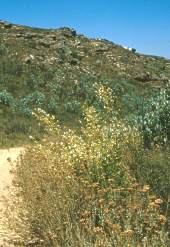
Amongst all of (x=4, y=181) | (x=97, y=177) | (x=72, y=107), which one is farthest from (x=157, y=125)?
(x=72, y=107)

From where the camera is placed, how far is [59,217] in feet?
25.0

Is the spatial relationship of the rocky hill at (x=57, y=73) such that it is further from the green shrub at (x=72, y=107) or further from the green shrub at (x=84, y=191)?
the green shrub at (x=84, y=191)

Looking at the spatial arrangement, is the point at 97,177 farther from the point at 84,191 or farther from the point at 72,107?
the point at 72,107

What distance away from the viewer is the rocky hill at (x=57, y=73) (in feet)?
97.3

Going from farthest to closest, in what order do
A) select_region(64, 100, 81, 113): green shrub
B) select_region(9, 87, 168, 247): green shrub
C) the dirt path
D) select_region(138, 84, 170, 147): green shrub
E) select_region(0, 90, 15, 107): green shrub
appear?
select_region(64, 100, 81, 113): green shrub, select_region(0, 90, 15, 107): green shrub, select_region(138, 84, 170, 147): green shrub, the dirt path, select_region(9, 87, 168, 247): green shrub

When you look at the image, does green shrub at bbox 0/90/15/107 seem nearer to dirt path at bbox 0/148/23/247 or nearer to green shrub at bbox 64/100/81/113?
green shrub at bbox 64/100/81/113

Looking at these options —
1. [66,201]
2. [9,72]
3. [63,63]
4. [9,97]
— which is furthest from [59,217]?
[63,63]

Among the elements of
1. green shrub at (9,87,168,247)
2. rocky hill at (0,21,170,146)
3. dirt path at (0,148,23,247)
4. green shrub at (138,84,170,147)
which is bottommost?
dirt path at (0,148,23,247)

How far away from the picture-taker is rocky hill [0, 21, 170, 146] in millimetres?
29656

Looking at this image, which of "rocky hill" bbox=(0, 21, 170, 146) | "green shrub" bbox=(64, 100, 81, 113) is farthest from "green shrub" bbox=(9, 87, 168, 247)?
"green shrub" bbox=(64, 100, 81, 113)

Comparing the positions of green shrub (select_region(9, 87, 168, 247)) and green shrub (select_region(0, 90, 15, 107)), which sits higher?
green shrub (select_region(0, 90, 15, 107))

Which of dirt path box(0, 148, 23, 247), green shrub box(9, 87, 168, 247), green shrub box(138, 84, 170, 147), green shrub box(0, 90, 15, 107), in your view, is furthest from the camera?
green shrub box(0, 90, 15, 107)

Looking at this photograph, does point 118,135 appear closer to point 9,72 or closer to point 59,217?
point 59,217

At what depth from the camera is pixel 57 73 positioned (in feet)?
135
